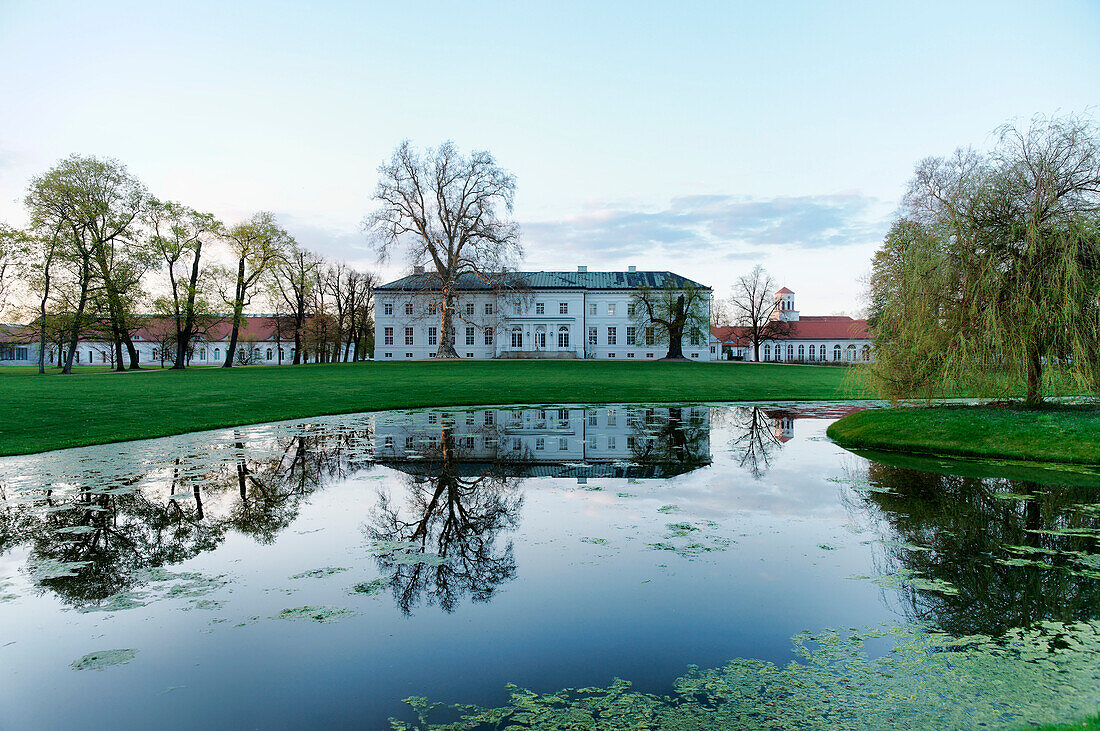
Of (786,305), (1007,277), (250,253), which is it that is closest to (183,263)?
(250,253)

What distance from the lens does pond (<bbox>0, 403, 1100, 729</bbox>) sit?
373 centimetres

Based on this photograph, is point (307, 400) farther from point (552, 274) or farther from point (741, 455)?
point (552, 274)

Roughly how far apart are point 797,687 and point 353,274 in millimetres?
81056

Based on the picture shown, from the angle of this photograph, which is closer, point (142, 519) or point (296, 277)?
point (142, 519)

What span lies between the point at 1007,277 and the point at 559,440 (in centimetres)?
1003

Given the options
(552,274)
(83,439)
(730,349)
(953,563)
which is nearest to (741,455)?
(953,563)

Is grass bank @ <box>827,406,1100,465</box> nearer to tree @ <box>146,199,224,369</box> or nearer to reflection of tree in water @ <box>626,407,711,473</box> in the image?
reflection of tree in water @ <box>626,407,711,473</box>

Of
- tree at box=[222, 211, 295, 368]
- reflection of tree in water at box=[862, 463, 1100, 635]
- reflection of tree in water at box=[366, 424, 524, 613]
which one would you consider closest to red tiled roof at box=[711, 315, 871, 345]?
tree at box=[222, 211, 295, 368]

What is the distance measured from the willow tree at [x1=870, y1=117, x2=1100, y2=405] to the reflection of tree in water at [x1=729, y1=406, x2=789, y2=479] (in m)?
3.44

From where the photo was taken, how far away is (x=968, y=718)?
350cm

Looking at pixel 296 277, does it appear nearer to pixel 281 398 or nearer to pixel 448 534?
pixel 281 398

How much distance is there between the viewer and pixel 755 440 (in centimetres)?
1455

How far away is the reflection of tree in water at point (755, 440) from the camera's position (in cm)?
1151

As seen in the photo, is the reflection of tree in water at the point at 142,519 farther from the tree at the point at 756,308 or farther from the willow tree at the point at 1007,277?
the tree at the point at 756,308
